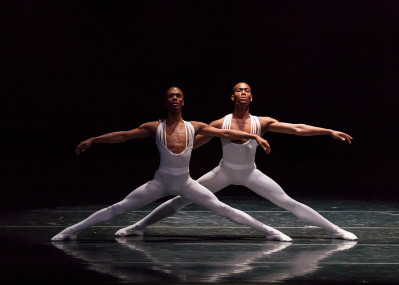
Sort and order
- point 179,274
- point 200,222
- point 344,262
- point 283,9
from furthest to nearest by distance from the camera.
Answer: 1. point 283,9
2. point 200,222
3. point 344,262
4. point 179,274

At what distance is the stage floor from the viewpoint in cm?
491

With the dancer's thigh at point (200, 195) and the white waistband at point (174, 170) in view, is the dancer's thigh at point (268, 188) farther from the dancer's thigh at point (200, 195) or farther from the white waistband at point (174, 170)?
the white waistband at point (174, 170)

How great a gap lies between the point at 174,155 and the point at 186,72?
4313mm

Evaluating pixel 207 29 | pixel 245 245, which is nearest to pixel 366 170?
pixel 207 29

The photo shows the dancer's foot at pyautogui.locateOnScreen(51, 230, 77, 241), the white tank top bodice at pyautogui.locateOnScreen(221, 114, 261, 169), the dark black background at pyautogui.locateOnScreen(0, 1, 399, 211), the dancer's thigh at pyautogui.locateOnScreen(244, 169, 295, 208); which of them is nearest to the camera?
the dancer's foot at pyautogui.locateOnScreen(51, 230, 77, 241)

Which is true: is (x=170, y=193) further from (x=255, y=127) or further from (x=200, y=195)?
(x=255, y=127)

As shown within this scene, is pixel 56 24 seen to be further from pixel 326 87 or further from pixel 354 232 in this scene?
pixel 354 232

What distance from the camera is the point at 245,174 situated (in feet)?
21.1

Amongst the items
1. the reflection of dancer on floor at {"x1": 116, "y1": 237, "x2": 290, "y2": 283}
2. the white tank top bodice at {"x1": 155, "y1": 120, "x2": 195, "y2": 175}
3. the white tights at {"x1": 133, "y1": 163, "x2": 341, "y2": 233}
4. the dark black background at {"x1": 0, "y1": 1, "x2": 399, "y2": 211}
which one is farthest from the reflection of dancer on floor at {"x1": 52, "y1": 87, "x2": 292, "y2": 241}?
the dark black background at {"x1": 0, "y1": 1, "x2": 399, "y2": 211}

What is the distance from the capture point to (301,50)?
1036cm

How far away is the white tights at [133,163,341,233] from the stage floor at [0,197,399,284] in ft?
0.49

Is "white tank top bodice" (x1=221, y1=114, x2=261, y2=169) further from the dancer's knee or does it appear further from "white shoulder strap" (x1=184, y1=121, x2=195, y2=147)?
the dancer's knee

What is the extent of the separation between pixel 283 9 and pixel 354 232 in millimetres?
4260

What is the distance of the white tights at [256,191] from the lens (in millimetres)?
6359
